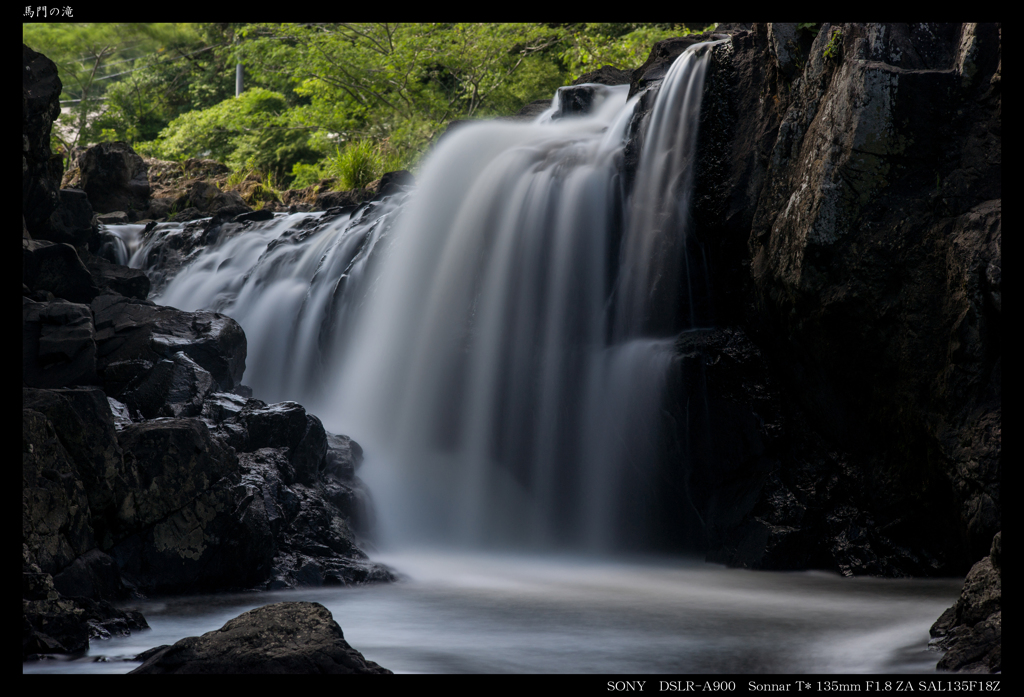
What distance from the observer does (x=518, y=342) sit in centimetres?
818

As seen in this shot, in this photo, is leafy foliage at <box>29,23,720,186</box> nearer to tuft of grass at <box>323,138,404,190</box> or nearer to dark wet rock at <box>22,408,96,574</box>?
tuft of grass at <box>323,138,404,190</box>

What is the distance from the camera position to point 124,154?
1662 centimetres

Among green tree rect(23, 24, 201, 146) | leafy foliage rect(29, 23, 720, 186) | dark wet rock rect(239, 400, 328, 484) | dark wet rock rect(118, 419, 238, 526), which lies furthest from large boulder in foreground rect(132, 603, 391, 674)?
green tree rect(23, 24, 201, 146)

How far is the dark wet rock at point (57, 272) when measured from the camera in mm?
7211

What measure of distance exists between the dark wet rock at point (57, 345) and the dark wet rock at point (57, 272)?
3.52 feet

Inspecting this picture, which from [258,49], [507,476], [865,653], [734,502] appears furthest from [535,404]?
[258,49]

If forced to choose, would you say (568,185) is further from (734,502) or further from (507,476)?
(734,502)

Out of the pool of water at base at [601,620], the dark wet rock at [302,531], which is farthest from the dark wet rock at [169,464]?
the pool of water at base at [601,620]

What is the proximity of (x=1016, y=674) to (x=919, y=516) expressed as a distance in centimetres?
340

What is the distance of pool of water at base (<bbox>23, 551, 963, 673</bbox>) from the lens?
12.5 feet

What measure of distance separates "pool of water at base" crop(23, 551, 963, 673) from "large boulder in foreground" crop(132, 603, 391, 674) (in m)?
0.49

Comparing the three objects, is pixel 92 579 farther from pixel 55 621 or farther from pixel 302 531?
pixel 302 531

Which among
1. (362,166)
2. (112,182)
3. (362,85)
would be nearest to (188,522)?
(362,166)

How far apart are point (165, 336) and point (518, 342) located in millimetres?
3321
